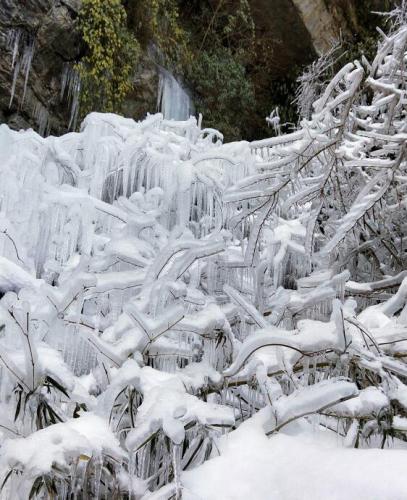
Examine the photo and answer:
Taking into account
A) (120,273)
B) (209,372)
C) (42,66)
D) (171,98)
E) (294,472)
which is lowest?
(294,472)

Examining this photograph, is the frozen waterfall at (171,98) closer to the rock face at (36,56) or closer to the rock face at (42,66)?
the rock face at (42,66)

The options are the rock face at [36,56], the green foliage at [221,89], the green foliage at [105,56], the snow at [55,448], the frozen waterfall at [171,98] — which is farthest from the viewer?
the green foliage at [221,89]

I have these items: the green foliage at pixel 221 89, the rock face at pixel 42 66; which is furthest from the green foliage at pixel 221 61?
the rock face at pixel 42 66

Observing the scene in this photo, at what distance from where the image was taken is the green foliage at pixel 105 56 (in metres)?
7.00

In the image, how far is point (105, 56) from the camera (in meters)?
7.20

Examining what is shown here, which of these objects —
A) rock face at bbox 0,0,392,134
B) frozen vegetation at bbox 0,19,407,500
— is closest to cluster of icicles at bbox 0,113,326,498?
frozen vegetation at bbox 0,19,407,500

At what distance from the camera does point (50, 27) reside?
21.7 feet

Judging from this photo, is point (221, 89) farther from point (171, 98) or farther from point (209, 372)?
point (209, 372)

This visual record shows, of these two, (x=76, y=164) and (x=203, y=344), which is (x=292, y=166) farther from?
(x=76, y=164)

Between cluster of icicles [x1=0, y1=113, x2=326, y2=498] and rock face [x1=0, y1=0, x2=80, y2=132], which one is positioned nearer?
cluster of icicles [x1=0, y1=113, x2=326, y2=498]

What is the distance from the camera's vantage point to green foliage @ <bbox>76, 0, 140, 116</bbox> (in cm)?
700

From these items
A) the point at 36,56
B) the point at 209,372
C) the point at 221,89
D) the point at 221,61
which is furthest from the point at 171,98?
the point at 209,372

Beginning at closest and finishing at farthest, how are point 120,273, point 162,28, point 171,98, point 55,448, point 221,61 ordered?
point 55,448 < point 120,273 < point 171,98 < point 162,28 < point 221,61

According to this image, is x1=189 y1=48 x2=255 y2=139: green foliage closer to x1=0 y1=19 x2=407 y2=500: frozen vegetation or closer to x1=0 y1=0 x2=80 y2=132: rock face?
x1=0 y1=0 x2=80 y2=132: rock face
